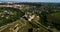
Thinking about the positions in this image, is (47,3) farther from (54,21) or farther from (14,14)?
(14,14)

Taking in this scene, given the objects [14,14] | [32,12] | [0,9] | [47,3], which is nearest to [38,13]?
[32,12]

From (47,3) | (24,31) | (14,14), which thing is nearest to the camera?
(24,31)

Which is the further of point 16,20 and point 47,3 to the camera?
point 47,3

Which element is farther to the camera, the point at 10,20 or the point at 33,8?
the point at 33,8

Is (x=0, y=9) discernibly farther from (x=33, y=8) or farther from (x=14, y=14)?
(x=33, y=8)

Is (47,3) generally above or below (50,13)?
above

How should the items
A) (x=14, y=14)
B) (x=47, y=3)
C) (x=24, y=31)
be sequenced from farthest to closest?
(x=47, y=3) → (x=14, y=14) → (x=24, y=31)

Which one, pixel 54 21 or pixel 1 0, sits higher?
pixel 1 0

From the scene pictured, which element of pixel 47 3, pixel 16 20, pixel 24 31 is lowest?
pixel 24 31

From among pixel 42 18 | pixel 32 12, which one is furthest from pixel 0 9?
pixel 42 18
